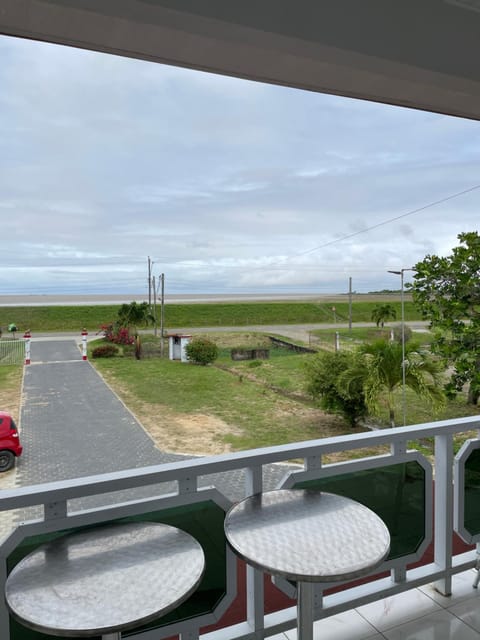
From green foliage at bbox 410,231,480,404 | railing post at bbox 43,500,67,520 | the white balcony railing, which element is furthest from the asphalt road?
green foliage at bbox 410,231,480,404

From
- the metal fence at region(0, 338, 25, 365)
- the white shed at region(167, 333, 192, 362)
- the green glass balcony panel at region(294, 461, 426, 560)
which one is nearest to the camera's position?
the green glass balcony panel at region(294, 461, 426, 560)

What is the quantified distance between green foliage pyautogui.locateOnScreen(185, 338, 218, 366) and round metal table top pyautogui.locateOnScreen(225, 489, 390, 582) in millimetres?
2710

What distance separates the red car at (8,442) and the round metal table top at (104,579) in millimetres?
1557

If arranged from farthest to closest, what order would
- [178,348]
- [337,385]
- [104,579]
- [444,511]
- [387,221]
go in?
[337,385], [178,348], [387,221], [444,511], [104,579]

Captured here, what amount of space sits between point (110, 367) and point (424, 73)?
2.83 meters

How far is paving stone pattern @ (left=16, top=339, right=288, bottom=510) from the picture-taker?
2.76 meters

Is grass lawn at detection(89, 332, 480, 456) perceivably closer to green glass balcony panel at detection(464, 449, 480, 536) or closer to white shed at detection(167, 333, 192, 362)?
white shed at detection(167, 333, 192, 362)

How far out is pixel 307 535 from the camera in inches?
Answer: 33.5

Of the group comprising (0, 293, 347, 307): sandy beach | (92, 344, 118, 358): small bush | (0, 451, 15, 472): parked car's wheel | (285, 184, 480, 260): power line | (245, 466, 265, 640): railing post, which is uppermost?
(285, 184, 480, 260): power line

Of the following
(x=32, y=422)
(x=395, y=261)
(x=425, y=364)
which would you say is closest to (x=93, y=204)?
(x=32, y=422)

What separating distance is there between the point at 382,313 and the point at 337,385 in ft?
3.69

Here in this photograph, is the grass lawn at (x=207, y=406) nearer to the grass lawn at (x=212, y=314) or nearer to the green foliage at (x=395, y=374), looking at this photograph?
the green foliage at (x=395, y=374)

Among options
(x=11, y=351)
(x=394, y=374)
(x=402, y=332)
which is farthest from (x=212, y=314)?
(x=394, y=374)

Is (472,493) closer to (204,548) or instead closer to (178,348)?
(204,548)
